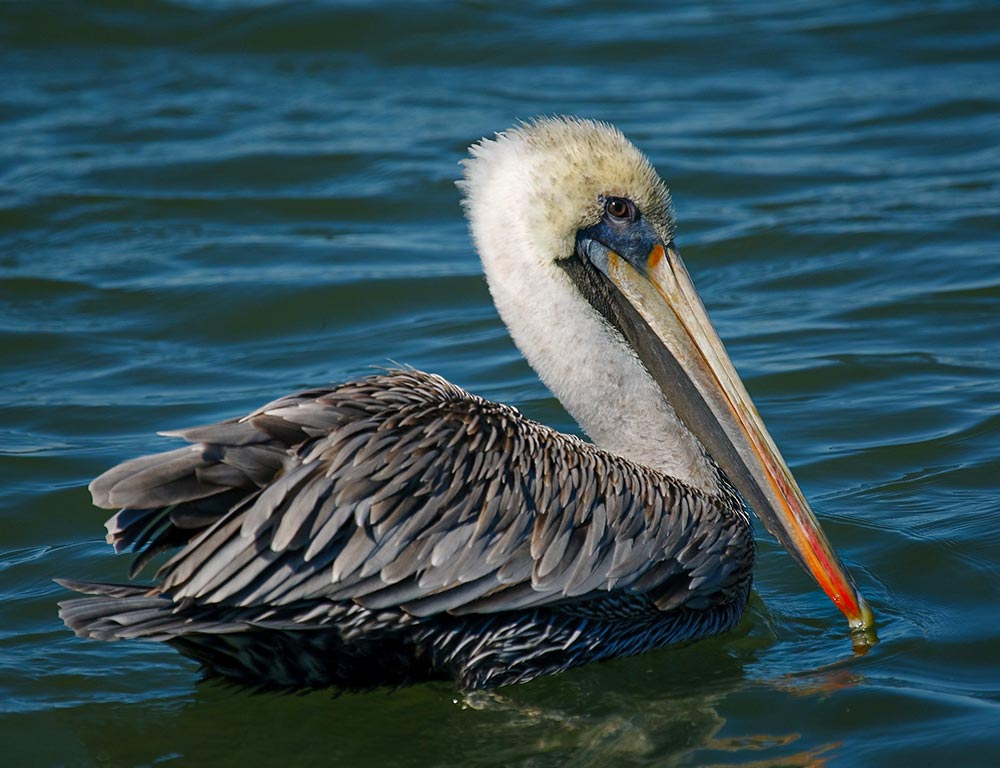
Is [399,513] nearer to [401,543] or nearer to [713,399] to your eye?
[401,543]

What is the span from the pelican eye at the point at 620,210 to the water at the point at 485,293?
5.32 ft

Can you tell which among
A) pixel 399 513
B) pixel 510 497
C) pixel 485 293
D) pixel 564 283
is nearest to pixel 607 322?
pixel 564 283

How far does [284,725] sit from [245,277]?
5086 millimetres

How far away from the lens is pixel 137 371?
27.7 ft

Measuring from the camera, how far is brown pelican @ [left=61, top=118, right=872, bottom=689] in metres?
4.53

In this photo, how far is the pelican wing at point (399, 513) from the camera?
4484mm

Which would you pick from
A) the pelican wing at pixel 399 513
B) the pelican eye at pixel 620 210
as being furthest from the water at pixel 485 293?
the pelican eye at pixel 620 210

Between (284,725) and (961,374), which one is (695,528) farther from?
(961,374)

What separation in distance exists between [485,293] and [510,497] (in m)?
4.76

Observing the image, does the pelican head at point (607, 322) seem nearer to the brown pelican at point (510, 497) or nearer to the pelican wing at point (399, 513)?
the brown pelican at point (510, 497)

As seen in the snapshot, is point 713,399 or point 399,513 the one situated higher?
point 713,399

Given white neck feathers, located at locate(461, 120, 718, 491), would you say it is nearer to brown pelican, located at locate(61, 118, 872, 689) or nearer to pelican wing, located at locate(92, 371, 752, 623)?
brown pelican, located at locate(61, 118, 872, 689)

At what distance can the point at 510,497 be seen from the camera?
486 centimetres

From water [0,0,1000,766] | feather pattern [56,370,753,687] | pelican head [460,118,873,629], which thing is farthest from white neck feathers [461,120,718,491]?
water [0,0,1000,766]
